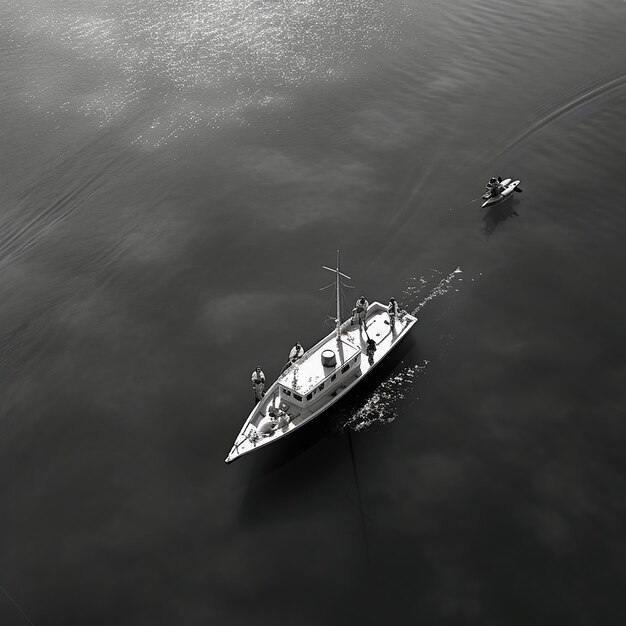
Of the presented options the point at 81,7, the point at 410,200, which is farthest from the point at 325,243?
the point at 81,7

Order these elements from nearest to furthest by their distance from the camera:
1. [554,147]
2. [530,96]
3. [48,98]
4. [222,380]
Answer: [222,380], [554,147], [530,96], [48,98]

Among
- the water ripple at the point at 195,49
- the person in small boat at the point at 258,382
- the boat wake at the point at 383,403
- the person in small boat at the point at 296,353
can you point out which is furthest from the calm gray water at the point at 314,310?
the person in small boat at the point at 296,353

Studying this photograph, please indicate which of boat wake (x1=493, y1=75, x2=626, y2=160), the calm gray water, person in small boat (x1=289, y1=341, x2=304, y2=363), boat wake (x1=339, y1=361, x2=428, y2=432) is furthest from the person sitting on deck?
boat wake (x1=493, y1=75, x2=626, y2=160)

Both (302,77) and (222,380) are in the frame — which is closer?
(222,380)

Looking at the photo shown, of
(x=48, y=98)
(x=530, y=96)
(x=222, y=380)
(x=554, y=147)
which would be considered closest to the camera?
(x=222, y=380)

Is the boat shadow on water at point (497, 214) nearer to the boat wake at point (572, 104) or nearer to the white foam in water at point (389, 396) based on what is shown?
the boat wake at point (572, 104)

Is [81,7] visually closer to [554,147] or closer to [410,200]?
[410,200]

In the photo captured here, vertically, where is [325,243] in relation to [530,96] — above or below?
below

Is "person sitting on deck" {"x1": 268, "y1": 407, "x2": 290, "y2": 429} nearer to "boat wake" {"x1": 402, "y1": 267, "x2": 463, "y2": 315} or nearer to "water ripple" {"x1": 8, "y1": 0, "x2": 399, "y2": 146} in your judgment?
"boat wake" {"x1": 402, "y1": 267, "x2": 463, "y2": 315}
